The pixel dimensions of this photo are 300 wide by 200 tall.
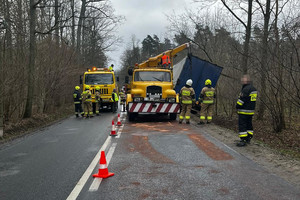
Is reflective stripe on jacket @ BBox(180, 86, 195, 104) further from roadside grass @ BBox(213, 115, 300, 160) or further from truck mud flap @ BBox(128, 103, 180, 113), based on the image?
roadside grass @ BBox(213, 115, 300, 160)

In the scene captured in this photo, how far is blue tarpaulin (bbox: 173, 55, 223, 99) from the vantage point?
14.8 metres

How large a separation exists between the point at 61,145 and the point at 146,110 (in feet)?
18.7

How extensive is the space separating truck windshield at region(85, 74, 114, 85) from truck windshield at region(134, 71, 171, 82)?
5395 mm

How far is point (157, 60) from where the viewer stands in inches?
672

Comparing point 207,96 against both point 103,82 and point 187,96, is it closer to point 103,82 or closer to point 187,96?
point 187,96

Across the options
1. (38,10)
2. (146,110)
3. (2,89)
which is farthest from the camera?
(38,10)

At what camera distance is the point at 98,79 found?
1933cm

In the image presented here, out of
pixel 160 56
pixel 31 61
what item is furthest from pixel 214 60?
pixel 31 61

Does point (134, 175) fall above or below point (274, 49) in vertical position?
below

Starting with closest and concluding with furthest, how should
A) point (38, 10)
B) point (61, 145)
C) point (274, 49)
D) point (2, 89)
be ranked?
point (61, 145), point (274, 49), point (2, 89), point (38, 10)

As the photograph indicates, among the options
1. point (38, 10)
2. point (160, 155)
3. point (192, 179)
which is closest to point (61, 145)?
point (160, 155)

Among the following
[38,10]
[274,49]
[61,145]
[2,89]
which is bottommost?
[61,145]

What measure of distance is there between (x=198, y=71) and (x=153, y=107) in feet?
12.5

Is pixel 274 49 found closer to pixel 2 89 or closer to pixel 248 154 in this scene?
pixel 248 154
